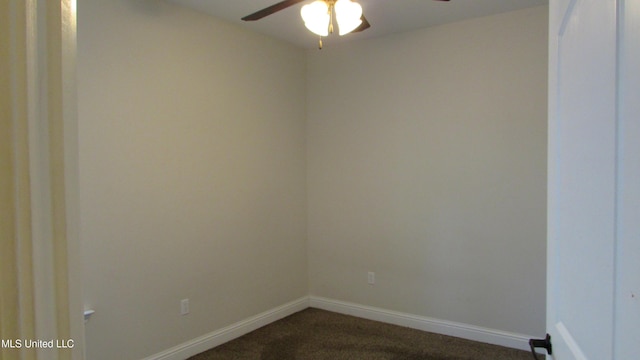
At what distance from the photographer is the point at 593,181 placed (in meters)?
0.79

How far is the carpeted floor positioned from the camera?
306cm

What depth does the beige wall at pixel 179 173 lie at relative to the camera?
2.54m

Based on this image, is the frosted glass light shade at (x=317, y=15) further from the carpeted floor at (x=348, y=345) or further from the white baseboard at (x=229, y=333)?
the white baseboard at (x=229, y=333)

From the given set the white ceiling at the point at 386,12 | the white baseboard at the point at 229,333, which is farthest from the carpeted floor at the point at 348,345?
the white ceiling at the point at 386,12

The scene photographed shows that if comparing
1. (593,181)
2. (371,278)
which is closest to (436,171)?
(371,278)

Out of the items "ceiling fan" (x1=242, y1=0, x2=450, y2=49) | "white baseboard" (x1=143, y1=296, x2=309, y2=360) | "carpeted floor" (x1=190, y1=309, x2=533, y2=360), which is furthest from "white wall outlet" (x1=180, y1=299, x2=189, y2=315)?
"ceiling fan" (x1=242, y1=0, x2=450, y2=49)

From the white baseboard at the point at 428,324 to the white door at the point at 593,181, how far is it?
7.80 ft

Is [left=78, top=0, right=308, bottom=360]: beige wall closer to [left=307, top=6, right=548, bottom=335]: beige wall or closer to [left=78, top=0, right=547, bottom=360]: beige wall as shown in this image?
[left=78, top=0, right=547, bottom=360]: beige wall

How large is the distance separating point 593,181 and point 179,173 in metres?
2.74

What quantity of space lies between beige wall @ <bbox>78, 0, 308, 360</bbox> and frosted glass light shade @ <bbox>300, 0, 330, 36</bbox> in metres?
1.28

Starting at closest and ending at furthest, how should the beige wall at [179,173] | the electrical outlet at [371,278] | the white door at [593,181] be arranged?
the white door at [593,181] → the beige wall at [179,173] → the electrical outlet at [371,278]

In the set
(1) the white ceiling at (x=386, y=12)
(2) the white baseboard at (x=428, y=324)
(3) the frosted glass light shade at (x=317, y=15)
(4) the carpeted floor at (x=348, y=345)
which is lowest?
(4) the carpeted floor at (x=348, y=345)

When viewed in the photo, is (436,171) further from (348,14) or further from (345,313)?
(348,14)

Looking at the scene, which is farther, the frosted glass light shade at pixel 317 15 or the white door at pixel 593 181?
the frosted glass light shade at pixel 317 15
